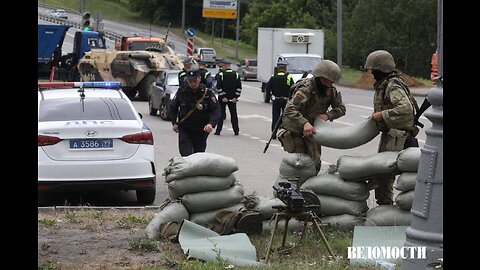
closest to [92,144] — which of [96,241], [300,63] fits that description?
[96,241]

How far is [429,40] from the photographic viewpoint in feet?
201

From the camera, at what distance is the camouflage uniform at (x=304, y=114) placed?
976 cm

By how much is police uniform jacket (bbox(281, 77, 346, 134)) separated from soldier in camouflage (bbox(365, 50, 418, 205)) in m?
0.51

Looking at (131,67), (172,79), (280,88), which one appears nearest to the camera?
(280,88)

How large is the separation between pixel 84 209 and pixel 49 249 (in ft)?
7.69

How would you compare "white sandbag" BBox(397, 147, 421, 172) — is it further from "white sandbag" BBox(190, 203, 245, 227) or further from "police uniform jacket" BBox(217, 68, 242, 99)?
"police uniform jacket" BBox(217, 68, 242, 99)

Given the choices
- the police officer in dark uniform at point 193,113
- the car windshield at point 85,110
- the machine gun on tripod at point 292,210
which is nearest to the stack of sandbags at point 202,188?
the machine gun on tripod at point 292,210

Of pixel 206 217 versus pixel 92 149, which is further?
pixel 92 149

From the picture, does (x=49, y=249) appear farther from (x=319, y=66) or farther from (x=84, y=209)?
(x=319, y=66)

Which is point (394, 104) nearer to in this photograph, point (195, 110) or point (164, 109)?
point (195, 110)

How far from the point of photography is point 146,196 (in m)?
12.5

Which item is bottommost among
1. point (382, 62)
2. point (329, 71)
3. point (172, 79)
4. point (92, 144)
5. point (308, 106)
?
point (172, 79)

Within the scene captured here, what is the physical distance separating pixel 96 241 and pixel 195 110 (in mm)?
3871
